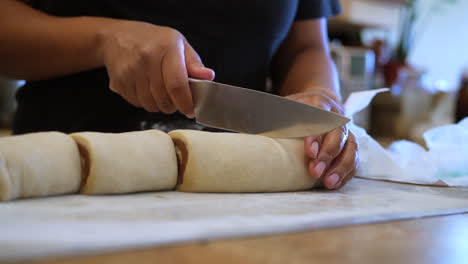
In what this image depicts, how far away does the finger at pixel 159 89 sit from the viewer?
0.77 m

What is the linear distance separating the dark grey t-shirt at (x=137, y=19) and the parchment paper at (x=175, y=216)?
0.39 meters

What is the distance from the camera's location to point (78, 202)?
617mm

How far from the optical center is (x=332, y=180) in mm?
821

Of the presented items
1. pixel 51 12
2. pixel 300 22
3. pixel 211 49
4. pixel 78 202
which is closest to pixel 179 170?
pixel 78 202

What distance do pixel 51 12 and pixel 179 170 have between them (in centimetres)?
51

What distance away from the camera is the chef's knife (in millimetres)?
781

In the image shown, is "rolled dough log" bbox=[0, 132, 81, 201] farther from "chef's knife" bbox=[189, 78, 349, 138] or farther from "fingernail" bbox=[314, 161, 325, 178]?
"fingernail" bbox=[314, 161, 325, 178]

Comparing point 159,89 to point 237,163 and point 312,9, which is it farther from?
point 312,9

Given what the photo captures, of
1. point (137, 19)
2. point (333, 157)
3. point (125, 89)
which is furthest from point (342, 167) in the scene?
point (137, 19)

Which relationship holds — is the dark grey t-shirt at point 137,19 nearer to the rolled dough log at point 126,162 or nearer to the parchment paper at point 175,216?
the rolled dough log at point 126,162

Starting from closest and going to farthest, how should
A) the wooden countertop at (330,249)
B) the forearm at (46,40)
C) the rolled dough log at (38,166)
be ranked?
1. the wooden countertop at (330,249)
2. the rolled dough log at (38,166)
3. the forearm at (46,40)

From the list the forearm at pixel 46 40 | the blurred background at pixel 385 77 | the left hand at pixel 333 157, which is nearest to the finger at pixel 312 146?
the left hand at pixel 333 157

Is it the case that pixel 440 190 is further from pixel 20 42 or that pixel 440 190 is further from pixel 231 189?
pixel 20 42

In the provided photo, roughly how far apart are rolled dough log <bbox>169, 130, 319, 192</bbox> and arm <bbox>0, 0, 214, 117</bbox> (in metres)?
0.09
